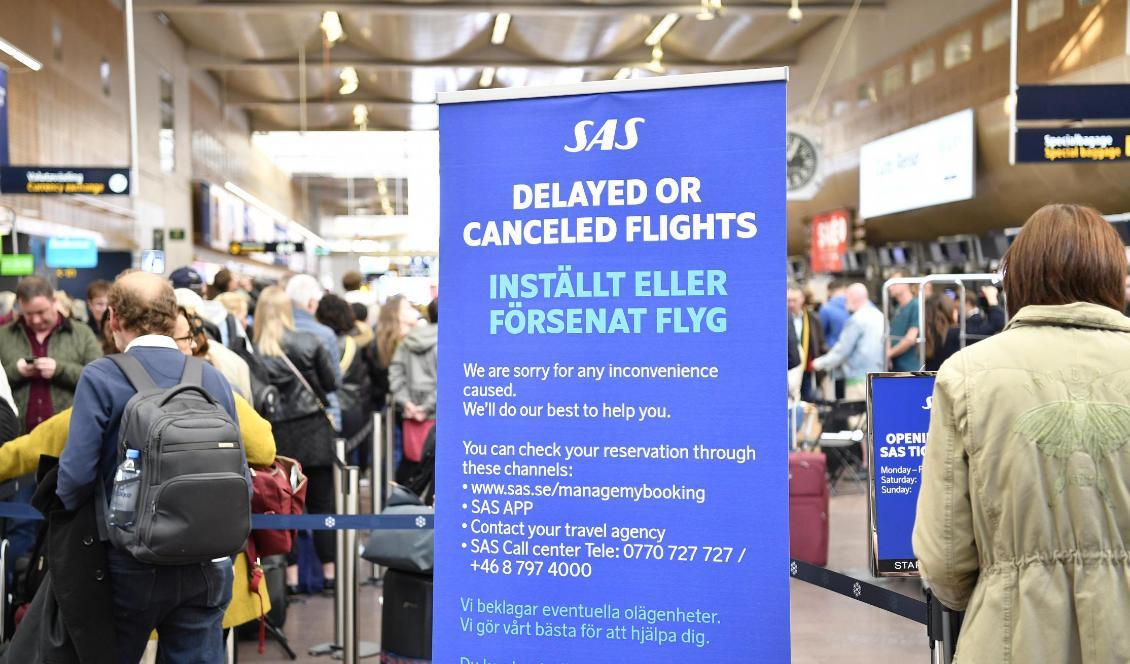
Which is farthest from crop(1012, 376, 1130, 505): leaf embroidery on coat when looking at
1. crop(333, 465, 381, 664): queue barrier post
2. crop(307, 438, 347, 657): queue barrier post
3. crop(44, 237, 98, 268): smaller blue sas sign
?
crop(44, 237, 98, 268): smaller blue sas sign

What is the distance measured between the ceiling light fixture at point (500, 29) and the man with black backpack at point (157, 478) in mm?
20243

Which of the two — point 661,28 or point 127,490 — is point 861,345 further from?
point 661,28

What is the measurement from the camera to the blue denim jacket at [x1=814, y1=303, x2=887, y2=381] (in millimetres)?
9859

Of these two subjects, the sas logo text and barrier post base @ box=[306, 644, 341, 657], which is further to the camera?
barrier post base @ box=[306, 644, 341, 657]

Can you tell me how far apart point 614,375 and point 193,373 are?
1.26m

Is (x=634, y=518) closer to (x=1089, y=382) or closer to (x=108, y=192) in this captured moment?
(x=1089, y=382)

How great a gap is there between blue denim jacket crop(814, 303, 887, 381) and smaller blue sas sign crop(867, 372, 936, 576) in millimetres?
6478

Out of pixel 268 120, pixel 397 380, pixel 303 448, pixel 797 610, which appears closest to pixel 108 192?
pixel 397 380

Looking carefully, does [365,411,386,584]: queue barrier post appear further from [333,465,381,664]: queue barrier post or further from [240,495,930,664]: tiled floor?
[333,465,381,664]: queue barrier post

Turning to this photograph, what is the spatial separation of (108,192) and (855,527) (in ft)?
29.7

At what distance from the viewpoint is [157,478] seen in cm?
296

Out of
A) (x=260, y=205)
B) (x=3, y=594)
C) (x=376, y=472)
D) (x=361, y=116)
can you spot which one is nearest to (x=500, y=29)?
(x=361, y=116)

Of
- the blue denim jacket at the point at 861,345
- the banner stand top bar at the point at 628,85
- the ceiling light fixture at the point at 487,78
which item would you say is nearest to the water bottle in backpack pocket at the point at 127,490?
the banner stand top bar at the point at 628,85

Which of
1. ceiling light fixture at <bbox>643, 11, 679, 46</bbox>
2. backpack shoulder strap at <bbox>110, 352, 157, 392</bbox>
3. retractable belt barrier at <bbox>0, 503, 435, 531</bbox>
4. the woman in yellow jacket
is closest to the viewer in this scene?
backpack shoulder strap at <bbox>110, 352, 157, 392</bbox>
